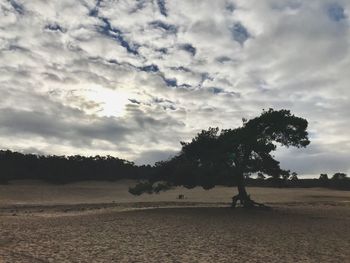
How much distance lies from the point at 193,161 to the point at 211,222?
14.9m

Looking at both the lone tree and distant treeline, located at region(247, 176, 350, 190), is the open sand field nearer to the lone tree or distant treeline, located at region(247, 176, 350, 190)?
the lone tree

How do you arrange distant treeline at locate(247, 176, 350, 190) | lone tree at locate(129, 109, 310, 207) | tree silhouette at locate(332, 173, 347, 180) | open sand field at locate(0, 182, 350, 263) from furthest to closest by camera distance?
tree silhouette at locate(332, 173, 347, 180) < distant treeline at locate(247, 176, 350, 190) < lone tree at locate(129, 109, 310, 207) < open sand field at locate(0, 182, 350, 263)

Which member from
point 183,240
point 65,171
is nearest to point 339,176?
point 65,171

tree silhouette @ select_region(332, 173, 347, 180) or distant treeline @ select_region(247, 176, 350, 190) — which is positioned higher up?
tree silhouette @ select_region(332, 173, 347, 180)

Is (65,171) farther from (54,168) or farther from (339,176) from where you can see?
(339,176)

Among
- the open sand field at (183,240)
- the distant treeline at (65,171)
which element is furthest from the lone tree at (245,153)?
the distant treeline at (65,171)

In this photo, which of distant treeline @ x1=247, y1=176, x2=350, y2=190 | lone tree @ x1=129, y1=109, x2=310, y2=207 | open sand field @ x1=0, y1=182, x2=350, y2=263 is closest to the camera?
open sand field @ x1=0, y1=182, x2=350, y2=263

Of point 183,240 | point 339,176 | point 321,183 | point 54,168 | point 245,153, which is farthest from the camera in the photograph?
point 339,176

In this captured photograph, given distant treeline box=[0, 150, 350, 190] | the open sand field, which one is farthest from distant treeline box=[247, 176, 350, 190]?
the open sand field

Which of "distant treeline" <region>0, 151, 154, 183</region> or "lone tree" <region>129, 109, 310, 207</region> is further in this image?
"distant treeline" <region>0, 151, 154, 183</region>

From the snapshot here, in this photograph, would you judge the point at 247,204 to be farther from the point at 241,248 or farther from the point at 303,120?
the point at 241,248

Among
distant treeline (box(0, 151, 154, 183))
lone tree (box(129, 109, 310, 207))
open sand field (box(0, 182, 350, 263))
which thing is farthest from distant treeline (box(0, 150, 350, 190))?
open sand field (box(0, 182, 350, 263))

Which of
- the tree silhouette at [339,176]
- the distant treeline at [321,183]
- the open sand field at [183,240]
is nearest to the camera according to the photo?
the open sand field at [183,240]

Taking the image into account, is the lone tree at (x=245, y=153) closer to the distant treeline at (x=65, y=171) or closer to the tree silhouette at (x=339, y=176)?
the distant treeline at (x=65, y=171)
